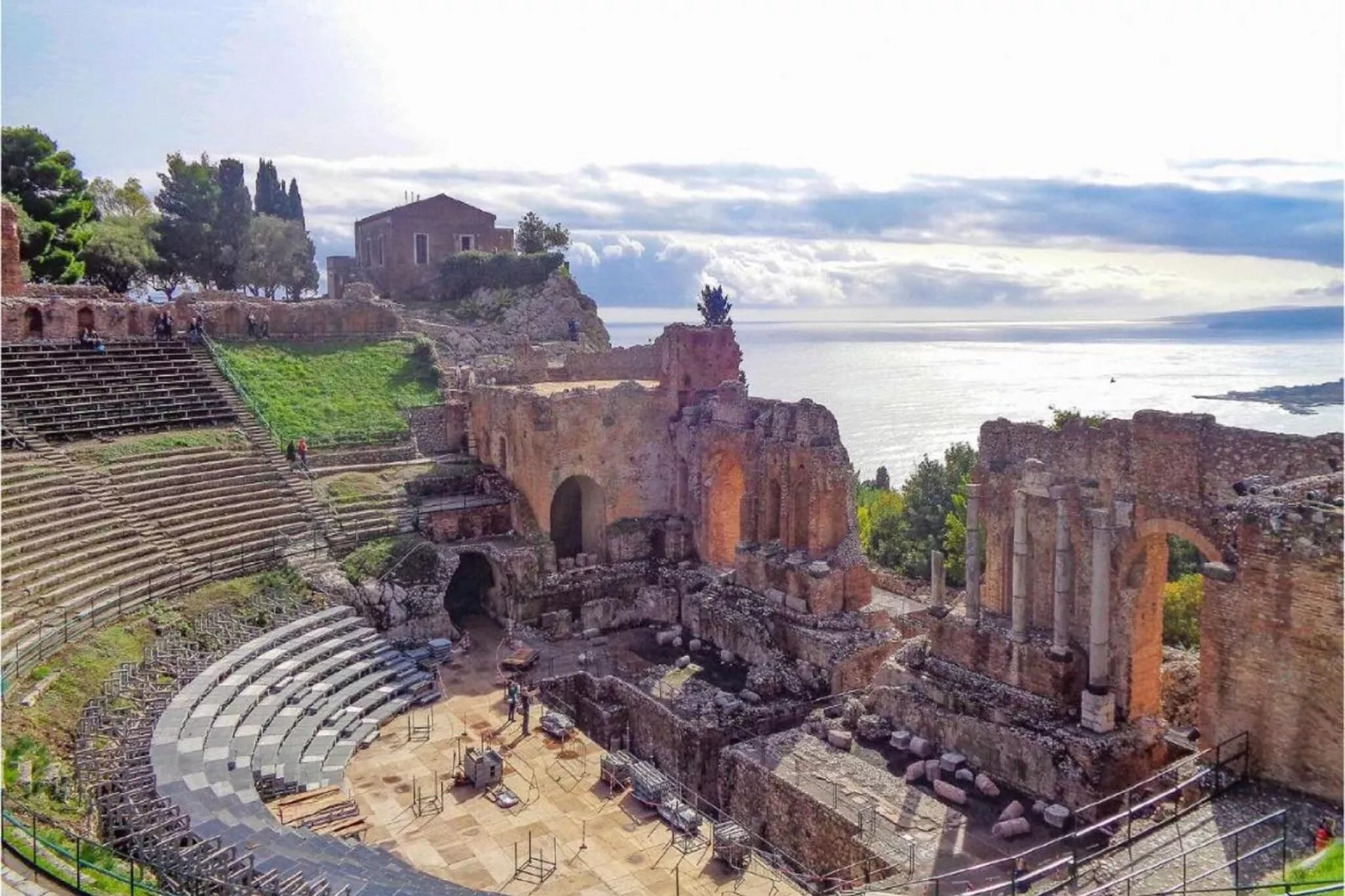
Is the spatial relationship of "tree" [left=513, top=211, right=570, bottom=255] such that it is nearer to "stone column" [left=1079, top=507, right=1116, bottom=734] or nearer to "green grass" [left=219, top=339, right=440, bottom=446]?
"green grass" [left=219, top=339, right=440, bottom=446]

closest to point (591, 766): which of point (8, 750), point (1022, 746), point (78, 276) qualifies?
point (1022, 746)

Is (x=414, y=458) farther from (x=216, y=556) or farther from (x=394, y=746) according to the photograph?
(x=394, y=746)

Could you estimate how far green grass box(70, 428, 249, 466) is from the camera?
85.0 ft

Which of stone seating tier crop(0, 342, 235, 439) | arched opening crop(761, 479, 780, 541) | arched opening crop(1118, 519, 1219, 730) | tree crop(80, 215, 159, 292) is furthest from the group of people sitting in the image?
arched opening crop(1118, 519, 1219, 730)

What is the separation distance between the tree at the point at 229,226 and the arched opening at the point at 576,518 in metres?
28.0

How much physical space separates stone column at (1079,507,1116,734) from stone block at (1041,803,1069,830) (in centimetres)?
163

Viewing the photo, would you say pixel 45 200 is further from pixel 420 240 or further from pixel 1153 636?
pixel 1153 636

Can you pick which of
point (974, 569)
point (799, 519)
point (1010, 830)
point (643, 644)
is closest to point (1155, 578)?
point (974, 569)

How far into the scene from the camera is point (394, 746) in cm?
1944

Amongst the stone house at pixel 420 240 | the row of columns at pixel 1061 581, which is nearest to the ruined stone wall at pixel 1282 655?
the row of columns at pixel 1061 581

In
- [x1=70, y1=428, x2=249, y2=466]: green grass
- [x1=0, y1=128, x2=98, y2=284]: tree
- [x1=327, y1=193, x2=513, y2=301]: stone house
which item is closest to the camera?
[x1=70, y1=428, x2=249, y2=466]: green grass

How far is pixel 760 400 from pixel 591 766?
11.3 m

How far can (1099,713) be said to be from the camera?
659 inches

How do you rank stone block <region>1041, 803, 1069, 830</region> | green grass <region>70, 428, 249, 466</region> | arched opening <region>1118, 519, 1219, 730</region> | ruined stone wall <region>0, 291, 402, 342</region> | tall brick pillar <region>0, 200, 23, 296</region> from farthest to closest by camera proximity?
tall brick pillar <region>0, 200, 23, 296</region>
ruined stone wall <region>0, 291, 402, 342</region>
green grass <region>70, 428, 249, 466</region>
arched opening <region>1118, 519, 1219, 730</region>
stone block <region>1041, 803, 1069, 830</region>
